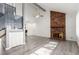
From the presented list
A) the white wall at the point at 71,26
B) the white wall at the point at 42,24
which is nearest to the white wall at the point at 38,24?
the white wall at the point at 42,24

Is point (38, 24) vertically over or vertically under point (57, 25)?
Answer: over

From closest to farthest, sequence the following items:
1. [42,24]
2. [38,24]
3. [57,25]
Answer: [57,25]
[42,24]
[38,24]

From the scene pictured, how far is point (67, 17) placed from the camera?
739 centimetres

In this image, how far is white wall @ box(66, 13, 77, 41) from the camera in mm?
6900

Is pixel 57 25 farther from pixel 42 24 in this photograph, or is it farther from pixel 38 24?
pixel 38 24

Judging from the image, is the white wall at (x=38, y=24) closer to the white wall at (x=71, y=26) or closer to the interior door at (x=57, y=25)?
the interior door at (x=57, y=25)

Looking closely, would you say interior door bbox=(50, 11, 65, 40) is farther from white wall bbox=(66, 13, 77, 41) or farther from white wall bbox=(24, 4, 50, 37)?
white wall bbox=(24, 4, 50, 37)

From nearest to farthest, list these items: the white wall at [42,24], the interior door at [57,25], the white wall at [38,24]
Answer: the white wall at [42,24], the interior door at [57,25], the white wall at [38,24]

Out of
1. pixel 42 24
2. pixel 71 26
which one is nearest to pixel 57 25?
pixel 71 26

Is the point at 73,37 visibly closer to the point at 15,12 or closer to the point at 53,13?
the point at 53,13

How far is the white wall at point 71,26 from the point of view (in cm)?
690

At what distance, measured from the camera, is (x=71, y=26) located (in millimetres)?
7133

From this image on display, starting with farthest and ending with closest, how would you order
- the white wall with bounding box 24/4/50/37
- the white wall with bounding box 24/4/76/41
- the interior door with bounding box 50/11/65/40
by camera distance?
the white wall with bounding box 24/4/50/37
the interior door with bounding box 50/11/65/40
the white wall with bounding box 24/4/76/41

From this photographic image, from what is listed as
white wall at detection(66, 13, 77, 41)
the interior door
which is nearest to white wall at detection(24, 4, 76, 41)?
white wall at detection(66, 13, 77, 41)
